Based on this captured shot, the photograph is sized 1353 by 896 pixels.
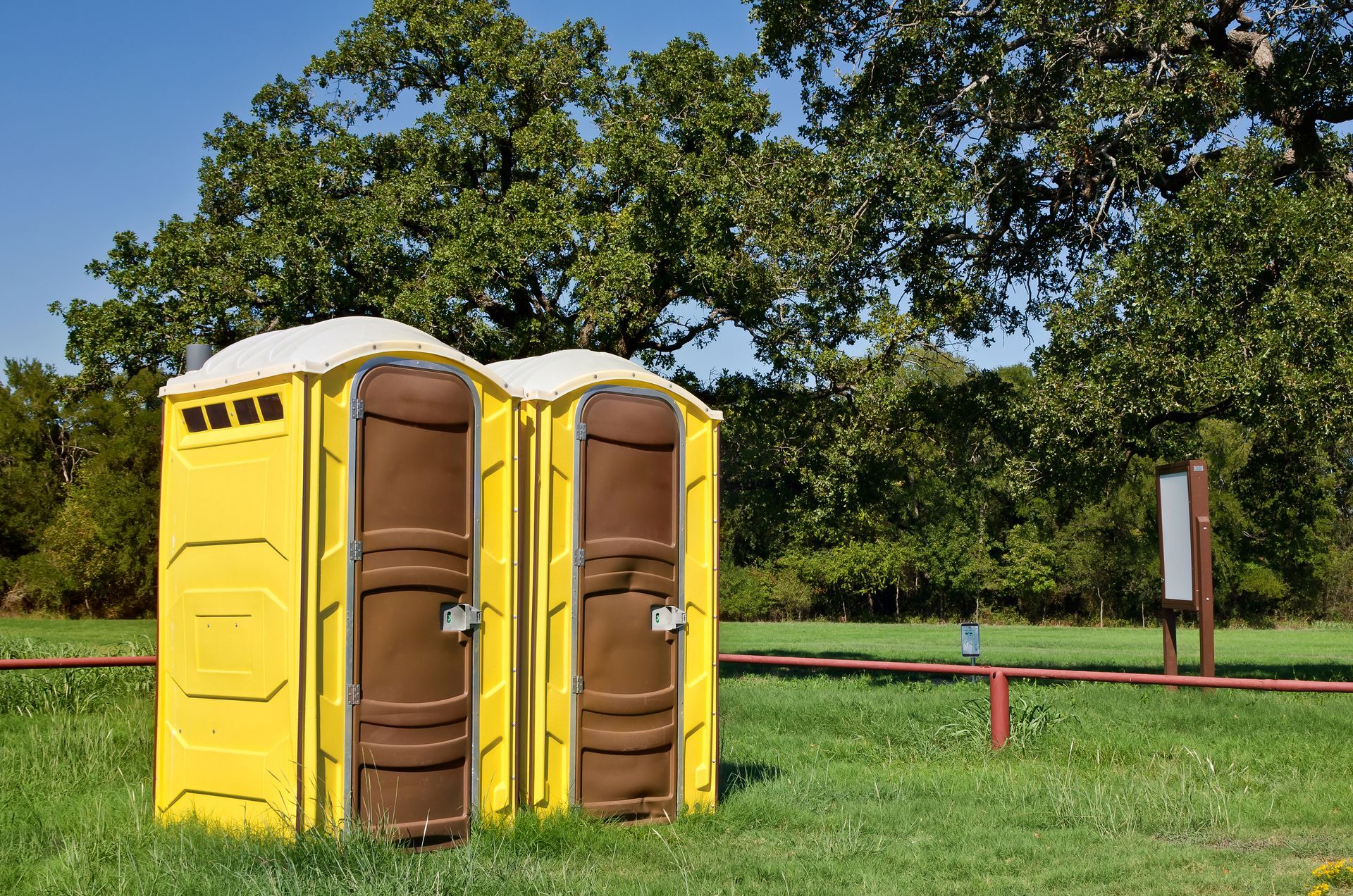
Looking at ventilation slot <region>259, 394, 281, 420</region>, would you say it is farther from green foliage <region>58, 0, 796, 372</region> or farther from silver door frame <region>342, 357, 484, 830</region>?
green foliage <region>58, 0, 796, 372</region>


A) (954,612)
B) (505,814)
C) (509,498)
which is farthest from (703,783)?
(954,612)

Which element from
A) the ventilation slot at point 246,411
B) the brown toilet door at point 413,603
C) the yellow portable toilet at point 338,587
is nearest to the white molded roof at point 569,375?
the yellow portable toilet at point 338,587

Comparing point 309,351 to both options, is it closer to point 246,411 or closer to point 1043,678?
point 246,411

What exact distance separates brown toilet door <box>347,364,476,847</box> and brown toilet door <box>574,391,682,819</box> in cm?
89

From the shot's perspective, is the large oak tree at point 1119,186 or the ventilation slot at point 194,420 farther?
the large oak tree at point 1119,186

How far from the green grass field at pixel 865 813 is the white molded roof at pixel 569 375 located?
8.31 feet

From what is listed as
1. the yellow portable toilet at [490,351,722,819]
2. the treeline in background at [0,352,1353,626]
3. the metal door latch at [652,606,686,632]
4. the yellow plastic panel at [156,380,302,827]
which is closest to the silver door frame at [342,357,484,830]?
the yellow plastic panel at [156,380,302,827]

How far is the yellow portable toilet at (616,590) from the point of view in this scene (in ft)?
24.9

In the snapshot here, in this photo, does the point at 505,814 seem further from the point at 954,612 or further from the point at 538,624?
the point at 954,612

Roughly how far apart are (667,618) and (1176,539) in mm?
8922

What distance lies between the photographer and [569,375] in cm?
786

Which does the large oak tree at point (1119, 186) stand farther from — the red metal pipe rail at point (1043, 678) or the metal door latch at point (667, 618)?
the metal door latch at point (667, 618)

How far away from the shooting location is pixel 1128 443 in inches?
689

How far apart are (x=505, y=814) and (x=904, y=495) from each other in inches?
1866
